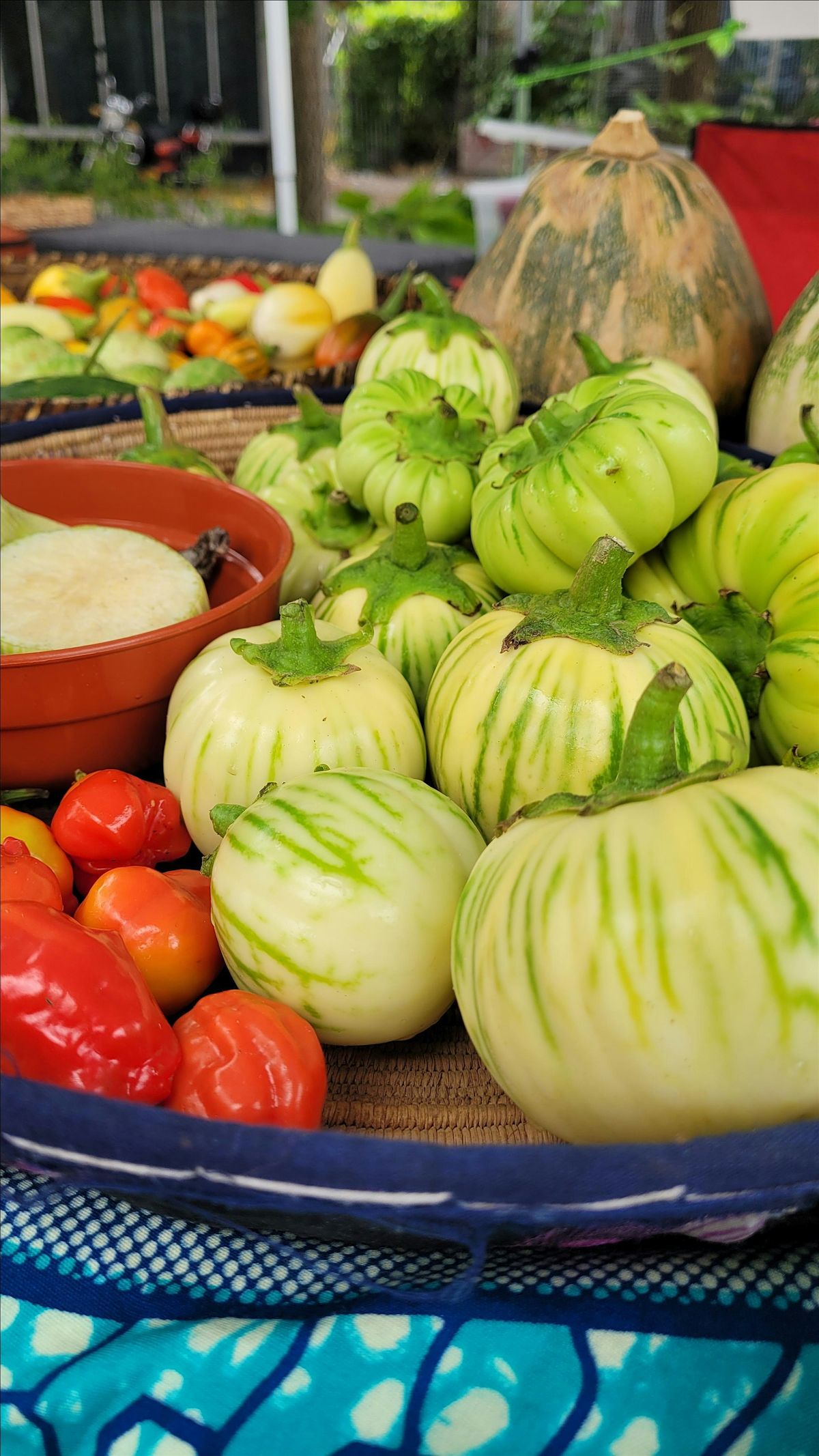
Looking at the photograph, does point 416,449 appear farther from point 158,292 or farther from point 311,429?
point 158,292

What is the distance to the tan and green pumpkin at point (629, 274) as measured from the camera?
1.49 m

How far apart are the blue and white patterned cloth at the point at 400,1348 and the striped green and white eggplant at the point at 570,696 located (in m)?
0.34

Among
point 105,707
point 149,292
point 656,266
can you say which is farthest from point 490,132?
point 105,707

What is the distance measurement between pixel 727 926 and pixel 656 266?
46.0 inches

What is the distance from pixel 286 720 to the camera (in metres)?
0.91

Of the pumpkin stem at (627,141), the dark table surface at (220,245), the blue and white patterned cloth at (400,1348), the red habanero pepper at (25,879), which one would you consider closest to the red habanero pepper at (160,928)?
the red habanero pepper at (25,879)

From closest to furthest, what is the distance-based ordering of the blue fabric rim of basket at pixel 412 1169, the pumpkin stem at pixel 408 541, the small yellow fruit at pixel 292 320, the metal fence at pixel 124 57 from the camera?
the blue fabric rim of basket at pixel 412 1169, the pumpkin stem at pixel 408 541, the small yellow fruit at pixel 292 320, the metal fence at pixel 124 57

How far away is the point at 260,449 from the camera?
4.89 feet

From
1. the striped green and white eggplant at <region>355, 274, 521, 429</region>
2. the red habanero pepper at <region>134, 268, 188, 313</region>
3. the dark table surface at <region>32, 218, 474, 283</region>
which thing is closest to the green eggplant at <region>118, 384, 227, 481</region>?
the striped green and white eggplant at <region>355, 274, 521, 429</region>

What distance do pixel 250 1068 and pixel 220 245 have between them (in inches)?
129

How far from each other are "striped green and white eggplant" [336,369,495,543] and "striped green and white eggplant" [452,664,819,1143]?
58cm

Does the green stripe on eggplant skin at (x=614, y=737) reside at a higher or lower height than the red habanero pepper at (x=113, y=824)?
higher

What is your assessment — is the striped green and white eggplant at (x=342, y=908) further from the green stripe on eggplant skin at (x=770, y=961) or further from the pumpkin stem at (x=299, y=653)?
the green stripe on eggplant skin at (x=770, y=961)

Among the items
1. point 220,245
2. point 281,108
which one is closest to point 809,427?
point 220,245
